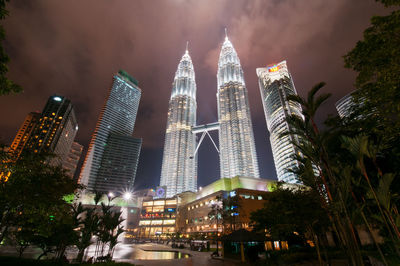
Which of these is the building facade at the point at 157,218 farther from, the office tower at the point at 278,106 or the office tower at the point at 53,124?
the office tower at the point at 278,106

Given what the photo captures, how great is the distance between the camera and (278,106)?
130000 mm

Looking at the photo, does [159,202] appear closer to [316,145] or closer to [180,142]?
[180,142]

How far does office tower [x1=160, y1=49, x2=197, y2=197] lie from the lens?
436 ft

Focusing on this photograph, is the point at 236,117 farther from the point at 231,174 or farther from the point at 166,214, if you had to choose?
the point at 166,214

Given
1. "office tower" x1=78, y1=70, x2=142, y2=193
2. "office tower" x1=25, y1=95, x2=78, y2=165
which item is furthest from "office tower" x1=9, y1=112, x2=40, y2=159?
"office tower" x1=78, y1=70, x2=142, y2=193

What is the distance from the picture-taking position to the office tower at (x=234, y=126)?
113 m

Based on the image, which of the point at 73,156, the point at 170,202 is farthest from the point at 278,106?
the point at 73,156

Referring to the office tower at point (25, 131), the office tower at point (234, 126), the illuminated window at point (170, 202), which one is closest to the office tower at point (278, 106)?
the office tower at point (234, 126)

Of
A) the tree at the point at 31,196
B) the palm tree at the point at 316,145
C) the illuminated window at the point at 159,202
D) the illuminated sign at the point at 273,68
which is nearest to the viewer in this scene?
the palm tree at the point at 316,145

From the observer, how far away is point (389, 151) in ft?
34.8

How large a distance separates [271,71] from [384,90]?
16040 centimetres

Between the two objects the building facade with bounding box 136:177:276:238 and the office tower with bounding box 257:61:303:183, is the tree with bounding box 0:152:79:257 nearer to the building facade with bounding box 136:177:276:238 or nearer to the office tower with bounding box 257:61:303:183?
the building facade with bounding box 136:177:276:238

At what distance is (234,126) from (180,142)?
47.0 meters

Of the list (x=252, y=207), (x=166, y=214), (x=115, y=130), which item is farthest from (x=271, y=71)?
(x=115, y=130)
